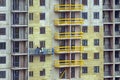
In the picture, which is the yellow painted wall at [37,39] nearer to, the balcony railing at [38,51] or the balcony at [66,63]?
the balcony railing at [38,51]

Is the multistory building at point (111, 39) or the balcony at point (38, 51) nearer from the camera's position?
the balcony at point (38, 51)

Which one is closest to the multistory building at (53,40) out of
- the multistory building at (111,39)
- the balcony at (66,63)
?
the balcony at (66,63)

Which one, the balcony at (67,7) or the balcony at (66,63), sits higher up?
the balcony at (67,7)

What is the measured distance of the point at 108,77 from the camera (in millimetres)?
76688

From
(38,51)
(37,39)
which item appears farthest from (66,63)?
(37,39)

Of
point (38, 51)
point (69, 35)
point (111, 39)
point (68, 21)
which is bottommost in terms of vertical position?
point (38, 51)

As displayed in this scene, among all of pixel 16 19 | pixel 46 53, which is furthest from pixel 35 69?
pixel 16 19

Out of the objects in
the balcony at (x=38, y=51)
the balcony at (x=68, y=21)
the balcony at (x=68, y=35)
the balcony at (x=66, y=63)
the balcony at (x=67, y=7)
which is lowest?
the balcony at (x=66, y=63)

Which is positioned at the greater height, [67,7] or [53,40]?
[67,7]

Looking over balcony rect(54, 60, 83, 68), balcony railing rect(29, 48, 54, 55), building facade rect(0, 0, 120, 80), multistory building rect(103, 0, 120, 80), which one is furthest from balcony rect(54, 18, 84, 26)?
balcony rect(54, 60, 83, 68)

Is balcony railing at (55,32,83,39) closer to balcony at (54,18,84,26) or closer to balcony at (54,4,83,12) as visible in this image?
balcony at (54,18,84,26)

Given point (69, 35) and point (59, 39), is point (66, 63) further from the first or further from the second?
point (69, 35)

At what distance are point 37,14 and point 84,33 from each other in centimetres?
910

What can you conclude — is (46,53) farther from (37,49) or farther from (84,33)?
(84,33)
